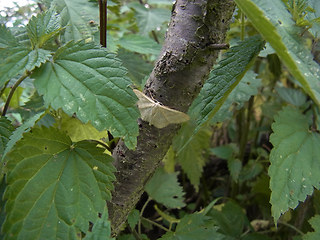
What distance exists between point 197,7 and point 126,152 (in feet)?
1.16

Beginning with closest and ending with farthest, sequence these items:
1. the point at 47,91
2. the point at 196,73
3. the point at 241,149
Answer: the point at 47,91, the point at 196,73, the point at 241,149

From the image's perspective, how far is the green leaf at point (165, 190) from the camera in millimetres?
1069

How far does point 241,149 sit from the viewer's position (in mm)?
1455

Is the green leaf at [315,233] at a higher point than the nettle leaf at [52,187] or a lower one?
lower

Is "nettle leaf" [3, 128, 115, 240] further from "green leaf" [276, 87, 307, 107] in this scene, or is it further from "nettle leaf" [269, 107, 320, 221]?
"green leaf" [276, 87, 307, 107]

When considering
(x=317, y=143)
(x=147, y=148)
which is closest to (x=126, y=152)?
(x=147, y=148)

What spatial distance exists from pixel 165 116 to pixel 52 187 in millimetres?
264

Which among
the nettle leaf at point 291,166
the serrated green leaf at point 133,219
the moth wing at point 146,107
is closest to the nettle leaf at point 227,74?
the moth wing at point 146,107

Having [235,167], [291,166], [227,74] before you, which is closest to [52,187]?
[227,74]

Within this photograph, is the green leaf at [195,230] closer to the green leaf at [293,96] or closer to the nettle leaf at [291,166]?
the nettle leaf at [291,166]

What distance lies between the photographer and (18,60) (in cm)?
58

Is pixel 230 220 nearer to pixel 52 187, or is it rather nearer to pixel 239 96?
pixel 239 96

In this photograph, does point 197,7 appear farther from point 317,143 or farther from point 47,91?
point 317,143

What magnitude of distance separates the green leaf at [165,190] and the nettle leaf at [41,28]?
0.63m
